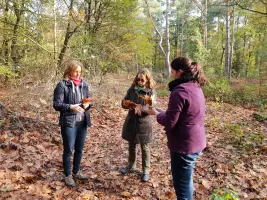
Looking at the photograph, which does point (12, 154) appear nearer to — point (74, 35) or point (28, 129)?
point (28, 129)

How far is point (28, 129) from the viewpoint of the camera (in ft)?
15.7

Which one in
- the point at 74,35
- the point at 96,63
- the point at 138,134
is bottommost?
the point at 138,134

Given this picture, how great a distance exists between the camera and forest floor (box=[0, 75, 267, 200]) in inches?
122

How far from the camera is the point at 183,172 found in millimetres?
2256

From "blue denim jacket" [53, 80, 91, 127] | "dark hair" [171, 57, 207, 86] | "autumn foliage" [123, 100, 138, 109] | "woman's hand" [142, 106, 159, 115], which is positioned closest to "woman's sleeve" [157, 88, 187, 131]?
"dark hair" [171, 57, 207, 86]

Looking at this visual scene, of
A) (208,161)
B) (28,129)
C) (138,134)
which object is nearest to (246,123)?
(208,161)

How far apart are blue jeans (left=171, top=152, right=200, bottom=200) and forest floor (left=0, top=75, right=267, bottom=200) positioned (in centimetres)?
74

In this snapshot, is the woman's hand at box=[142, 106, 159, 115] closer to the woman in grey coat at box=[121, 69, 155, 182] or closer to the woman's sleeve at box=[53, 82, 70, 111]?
the woman in grey coat at box=[121, 69, 155, 182]

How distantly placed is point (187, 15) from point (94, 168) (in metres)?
28.4

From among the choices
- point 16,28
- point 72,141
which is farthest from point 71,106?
point 16,28

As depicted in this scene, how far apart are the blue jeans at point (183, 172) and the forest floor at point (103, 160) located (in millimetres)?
737

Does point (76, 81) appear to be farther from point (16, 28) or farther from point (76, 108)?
point (16, 28)

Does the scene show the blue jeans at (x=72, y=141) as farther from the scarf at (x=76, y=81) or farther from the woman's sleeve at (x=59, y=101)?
the scarf at (x=76, y=81)

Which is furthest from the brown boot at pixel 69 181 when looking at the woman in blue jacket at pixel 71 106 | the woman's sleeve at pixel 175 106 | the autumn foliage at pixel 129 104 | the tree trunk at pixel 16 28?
the tree trunk at pixel 16 28
